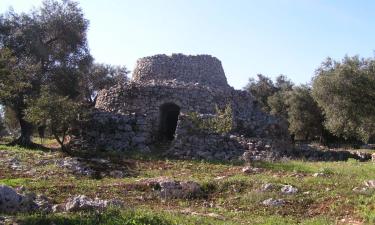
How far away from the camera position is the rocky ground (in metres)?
9.57

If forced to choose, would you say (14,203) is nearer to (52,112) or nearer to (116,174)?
(116,174)

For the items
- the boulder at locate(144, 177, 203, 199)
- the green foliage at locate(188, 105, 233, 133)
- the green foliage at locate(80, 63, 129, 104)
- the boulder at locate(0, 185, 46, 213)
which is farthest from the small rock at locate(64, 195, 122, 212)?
the green foliage at locate(80, 63, 129, 104)

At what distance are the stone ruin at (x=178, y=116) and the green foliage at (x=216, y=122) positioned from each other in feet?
1.06

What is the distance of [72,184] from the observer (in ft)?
45.7

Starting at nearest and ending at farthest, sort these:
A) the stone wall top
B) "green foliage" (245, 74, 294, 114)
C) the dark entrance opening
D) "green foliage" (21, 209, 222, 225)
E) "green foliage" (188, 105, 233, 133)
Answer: "green foliage" (21, 209, 222, 225) < "green foliage" (188, 105, 233, 133) < the dark entrance opening < the stone wall top < "green foliage" (245, 74, 294, 114)

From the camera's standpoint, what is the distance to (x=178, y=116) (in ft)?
86.2

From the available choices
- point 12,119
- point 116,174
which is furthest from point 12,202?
point 12,119

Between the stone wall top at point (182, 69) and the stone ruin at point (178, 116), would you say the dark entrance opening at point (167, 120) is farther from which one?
the stone wall top at point (182, 69)

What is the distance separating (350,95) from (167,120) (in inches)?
436

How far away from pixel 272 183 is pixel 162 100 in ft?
49.1

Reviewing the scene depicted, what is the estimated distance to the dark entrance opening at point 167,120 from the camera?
2830cm

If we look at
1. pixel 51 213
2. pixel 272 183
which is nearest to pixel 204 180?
pixel 272 183

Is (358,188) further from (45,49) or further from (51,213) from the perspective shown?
(45,49)

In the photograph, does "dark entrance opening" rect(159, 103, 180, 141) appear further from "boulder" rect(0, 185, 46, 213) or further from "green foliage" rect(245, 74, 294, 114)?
"green foliage" rect(245, 74, 294, 114)
